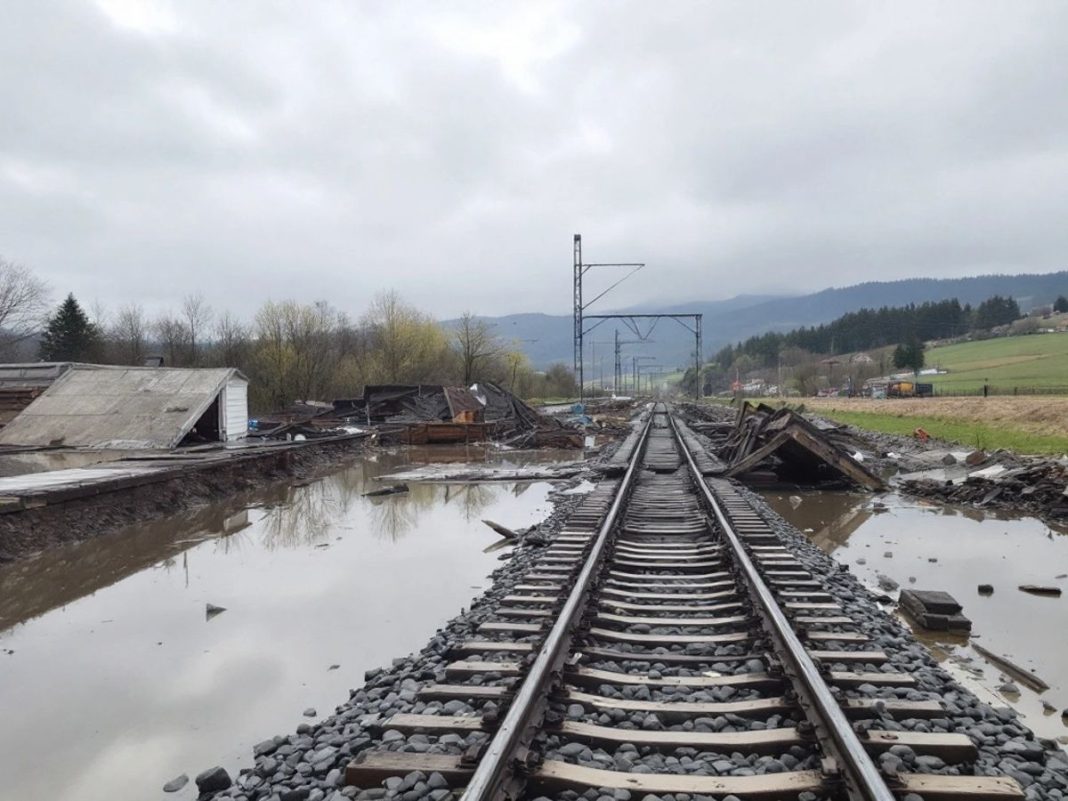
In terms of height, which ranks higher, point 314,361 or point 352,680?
point 314,361

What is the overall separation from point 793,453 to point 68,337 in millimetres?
49568

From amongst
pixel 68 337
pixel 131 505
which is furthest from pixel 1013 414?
pixel 68 337

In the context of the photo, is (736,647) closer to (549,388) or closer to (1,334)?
(1,334)

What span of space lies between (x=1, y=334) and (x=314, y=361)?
20.0 metres

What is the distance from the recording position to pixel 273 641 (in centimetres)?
652

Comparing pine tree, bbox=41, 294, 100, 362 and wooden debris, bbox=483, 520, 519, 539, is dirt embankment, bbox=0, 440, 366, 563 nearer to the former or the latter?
wooden debris, bbox=483, 520, 519, 539

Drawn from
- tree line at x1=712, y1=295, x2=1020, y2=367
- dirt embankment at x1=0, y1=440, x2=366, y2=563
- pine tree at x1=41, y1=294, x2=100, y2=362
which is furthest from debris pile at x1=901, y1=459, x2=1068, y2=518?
tree line at x1=712, y1=295, x2=1020, y2=367

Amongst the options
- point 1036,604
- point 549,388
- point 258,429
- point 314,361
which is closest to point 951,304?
point 549,388

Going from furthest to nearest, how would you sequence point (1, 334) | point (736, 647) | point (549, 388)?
point (549, 388)
point (1, 334)
point (736, 647)

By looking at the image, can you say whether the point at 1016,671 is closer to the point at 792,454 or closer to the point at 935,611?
the point at 935,611

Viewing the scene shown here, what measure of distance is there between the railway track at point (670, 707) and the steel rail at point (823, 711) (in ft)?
0.04

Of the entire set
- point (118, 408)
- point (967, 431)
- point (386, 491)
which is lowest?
point (967, 431)

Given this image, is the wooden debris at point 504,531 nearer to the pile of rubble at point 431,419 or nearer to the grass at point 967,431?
the grass at point 967,431

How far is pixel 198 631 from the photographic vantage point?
685 centimetres
